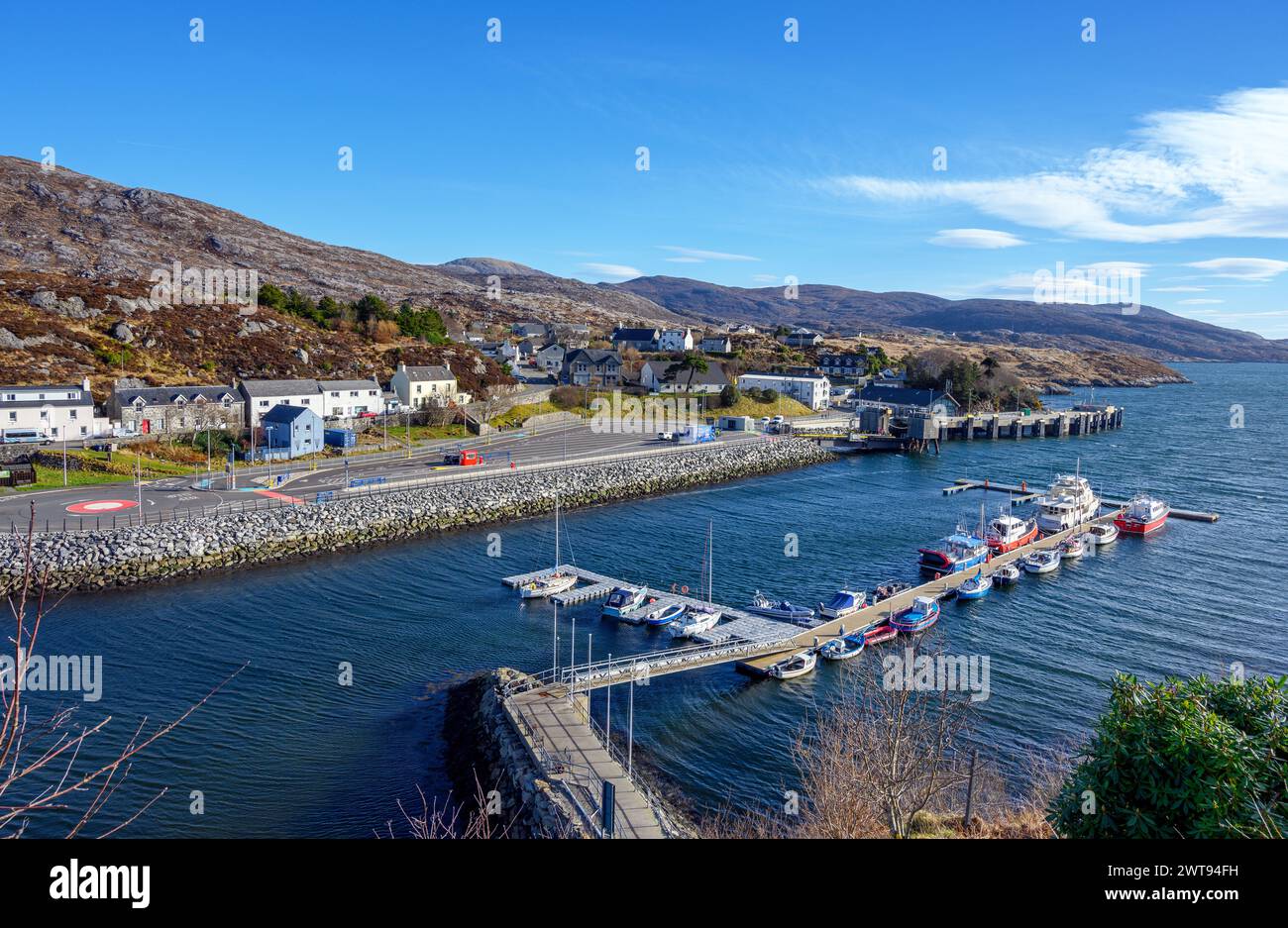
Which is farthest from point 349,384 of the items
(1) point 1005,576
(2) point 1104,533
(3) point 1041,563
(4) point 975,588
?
(2) point 1104,533

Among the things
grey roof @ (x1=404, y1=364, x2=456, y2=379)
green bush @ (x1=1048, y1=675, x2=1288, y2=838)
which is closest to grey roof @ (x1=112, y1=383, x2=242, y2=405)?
grey roof @ (x1=404, y1=364, x2=456, y2=379)

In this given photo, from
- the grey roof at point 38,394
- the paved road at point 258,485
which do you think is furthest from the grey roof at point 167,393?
the paved road at point 258,485

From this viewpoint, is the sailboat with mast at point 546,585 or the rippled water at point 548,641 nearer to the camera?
the rippled water at point 548,641

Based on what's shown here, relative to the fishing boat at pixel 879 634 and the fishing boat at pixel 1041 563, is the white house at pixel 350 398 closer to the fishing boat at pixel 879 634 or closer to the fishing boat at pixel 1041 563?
the fishing boat at pixel 879 634

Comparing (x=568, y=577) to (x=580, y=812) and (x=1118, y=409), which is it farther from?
(x=1118, y=409)

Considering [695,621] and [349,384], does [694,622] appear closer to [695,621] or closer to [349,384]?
[695,621]

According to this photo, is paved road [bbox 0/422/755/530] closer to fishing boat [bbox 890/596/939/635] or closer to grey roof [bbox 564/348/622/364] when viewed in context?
grey roof [bbox 564/348/622/364]

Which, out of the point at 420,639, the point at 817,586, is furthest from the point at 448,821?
the point at 817,586

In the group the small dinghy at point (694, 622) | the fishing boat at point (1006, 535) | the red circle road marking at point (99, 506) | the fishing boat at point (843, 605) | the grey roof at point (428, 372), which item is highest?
the grey roof at point (428, 372)
